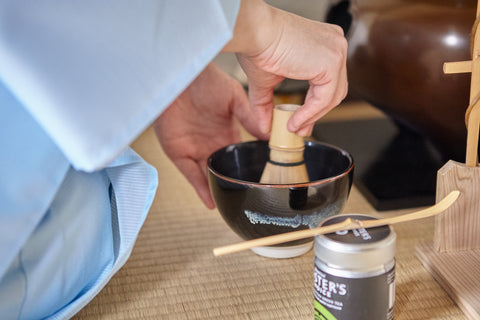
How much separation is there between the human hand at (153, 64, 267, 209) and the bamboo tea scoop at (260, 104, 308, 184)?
14 centimetres

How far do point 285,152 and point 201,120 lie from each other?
0.82 ft

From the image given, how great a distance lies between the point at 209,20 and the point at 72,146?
18 cm

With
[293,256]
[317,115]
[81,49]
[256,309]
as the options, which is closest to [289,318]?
[256,309]

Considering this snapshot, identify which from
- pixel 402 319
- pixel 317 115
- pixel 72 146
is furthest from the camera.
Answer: pixel 317 115

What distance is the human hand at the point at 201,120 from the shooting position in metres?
0.90

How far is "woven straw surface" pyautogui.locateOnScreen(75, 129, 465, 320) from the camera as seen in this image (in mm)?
628

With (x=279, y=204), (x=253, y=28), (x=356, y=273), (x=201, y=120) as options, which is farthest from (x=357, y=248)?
(x=201, y=120)

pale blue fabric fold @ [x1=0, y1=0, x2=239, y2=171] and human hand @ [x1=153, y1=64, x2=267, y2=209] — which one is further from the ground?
pale blue fabric fold @ [x1=0, y1=0, x2=239, y2=171]

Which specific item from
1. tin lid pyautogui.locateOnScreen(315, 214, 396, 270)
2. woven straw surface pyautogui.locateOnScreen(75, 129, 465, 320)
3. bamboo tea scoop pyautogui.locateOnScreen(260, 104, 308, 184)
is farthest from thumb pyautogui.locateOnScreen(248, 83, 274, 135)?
tin lid pyautogui.locateOnScreen(315, 214, 396, 270)

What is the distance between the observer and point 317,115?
700 mm

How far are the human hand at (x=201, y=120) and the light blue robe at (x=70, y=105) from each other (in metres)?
0.33

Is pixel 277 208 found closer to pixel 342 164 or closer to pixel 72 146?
pixel 342 164

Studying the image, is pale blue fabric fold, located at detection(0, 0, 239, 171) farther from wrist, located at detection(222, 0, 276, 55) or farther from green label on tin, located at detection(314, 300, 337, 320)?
green label on tin, located at detection(314, 300, 337, 320)

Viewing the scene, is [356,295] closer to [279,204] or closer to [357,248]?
[357,248]
